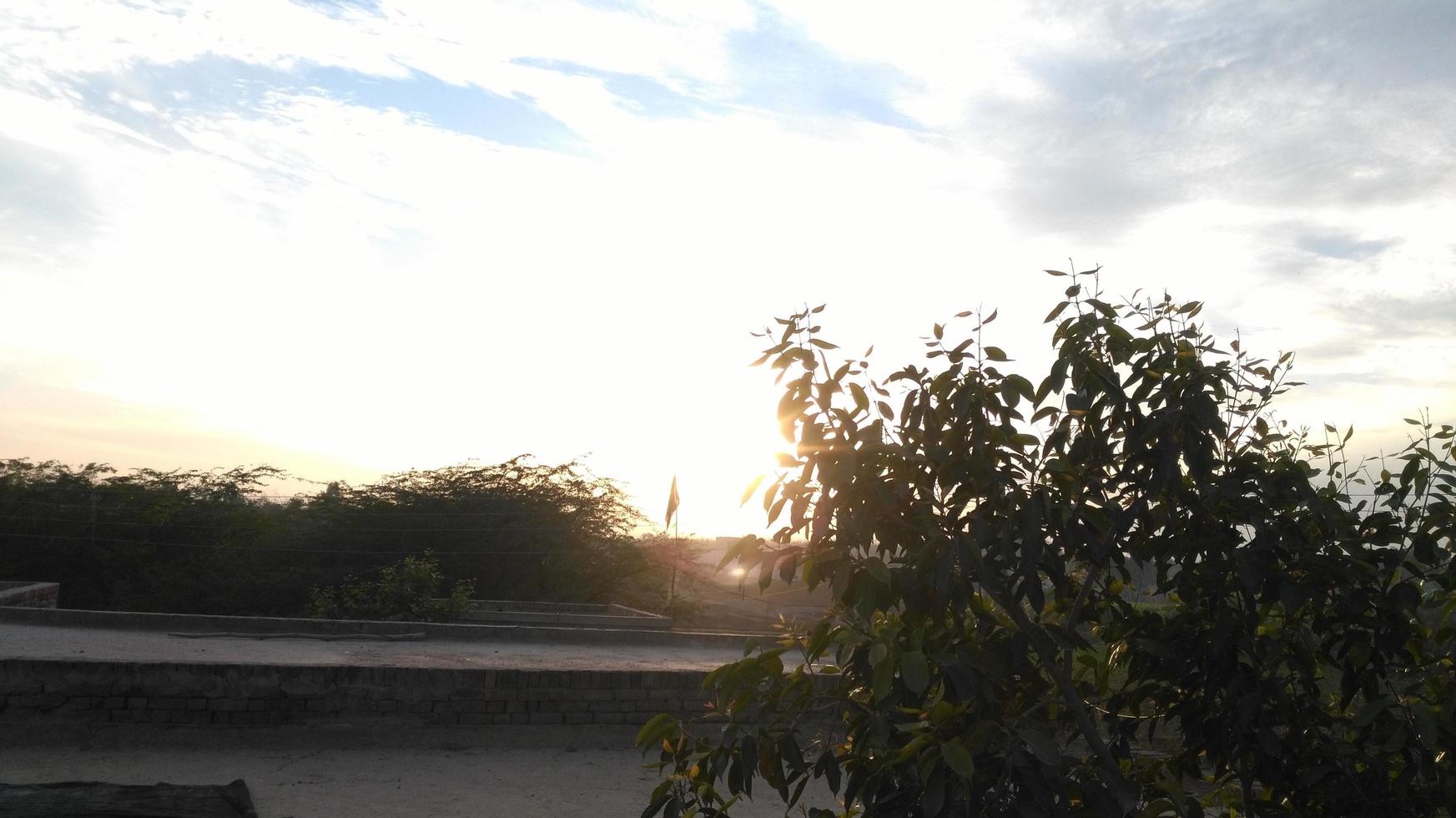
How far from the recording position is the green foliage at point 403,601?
1555 centimetres

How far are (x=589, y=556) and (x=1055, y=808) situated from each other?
2076 cm

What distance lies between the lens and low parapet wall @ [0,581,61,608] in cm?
1341

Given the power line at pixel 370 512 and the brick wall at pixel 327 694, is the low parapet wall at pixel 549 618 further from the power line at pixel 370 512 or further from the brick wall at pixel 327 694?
the brick wall at pixel 327 694

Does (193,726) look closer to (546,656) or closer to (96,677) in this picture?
(96,677)

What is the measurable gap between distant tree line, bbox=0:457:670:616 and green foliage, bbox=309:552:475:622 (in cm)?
447

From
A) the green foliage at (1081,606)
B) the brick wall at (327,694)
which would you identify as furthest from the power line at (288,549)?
the green foliage at (1081,606)

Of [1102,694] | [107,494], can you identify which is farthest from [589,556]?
[1102,694]

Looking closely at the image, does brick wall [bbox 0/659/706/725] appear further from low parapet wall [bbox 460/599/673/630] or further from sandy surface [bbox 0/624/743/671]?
low parapet wall [bbox 460/599/673/630]

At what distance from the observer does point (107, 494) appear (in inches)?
848

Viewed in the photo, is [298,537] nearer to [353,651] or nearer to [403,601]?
[403,601]

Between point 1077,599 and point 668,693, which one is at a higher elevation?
point 1077,599

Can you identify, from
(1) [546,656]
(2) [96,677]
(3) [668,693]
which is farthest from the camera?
(1) [546,656]

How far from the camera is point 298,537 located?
74.1ft

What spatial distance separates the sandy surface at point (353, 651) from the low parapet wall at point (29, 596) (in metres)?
1.80
